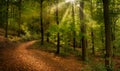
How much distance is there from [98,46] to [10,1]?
55.6 ft

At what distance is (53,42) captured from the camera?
33031 mm

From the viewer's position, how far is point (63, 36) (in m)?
24.4

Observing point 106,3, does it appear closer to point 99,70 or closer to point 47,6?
point 99,70

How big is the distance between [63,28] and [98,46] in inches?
521

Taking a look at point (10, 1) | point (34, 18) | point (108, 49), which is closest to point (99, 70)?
point (108, 49)

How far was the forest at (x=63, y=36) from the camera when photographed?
13059 millimetres

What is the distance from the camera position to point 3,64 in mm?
12648

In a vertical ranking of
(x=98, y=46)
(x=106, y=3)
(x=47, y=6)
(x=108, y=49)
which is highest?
(x=47, y=6)

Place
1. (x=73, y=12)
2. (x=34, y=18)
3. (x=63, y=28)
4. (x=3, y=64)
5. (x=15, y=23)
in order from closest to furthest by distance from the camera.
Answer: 1. (x=3, y=64)
2. (x=63, y=28)
3. (x=73, y=12)
4. (x=34, y=18)
5. (x=15, y=23)

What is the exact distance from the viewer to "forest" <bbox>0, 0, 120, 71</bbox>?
13.1 m

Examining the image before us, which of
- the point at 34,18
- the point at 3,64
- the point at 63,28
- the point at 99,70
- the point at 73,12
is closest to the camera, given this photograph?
the point at 99,70

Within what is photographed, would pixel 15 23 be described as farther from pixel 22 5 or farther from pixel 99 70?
pixel 99 70

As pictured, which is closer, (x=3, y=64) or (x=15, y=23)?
(x=3, y=64)

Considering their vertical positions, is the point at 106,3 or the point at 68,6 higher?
the point at 68,6
